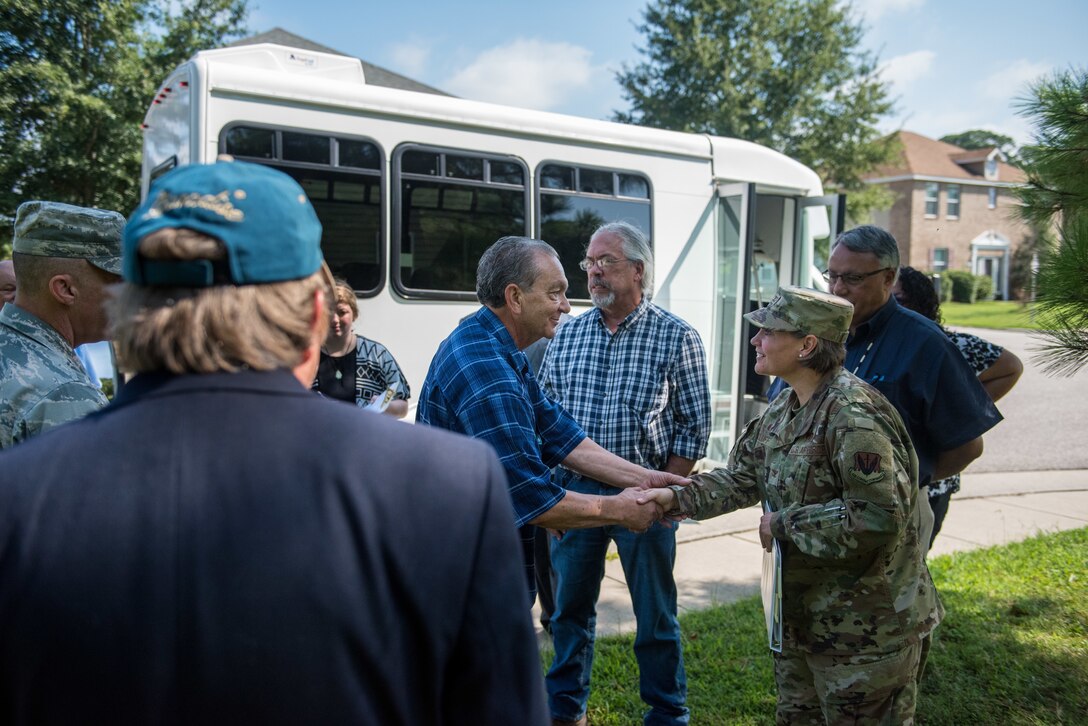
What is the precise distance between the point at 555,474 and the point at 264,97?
3.70 meters

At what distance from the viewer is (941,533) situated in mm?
7039

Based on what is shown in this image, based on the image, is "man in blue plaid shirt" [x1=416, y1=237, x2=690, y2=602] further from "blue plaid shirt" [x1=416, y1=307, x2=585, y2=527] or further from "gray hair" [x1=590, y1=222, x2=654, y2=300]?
"gray hair" [x1=590, y1=222, x2=654, y2=300]

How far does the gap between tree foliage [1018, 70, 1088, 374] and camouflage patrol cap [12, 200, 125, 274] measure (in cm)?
378

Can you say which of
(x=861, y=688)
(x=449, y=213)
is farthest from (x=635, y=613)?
(x=449, y=213)

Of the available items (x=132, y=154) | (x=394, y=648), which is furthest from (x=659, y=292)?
(x=132, y=154)

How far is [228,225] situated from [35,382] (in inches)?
58.6

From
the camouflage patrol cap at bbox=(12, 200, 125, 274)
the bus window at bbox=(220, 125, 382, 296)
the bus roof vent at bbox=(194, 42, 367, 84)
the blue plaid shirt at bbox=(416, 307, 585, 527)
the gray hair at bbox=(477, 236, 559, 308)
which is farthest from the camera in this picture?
the bus roof vent at bbox=(194, 42, 367, 84)

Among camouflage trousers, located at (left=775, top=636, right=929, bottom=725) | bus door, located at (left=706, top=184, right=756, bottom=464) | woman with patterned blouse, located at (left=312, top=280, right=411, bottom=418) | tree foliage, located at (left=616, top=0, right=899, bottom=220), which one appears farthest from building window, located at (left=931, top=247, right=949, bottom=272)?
camouflage trousers, located at (left=775, top=636, right=929, bottom=725)

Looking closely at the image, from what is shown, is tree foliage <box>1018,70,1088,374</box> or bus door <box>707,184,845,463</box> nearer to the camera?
tree foliage <box>1018,70,1088,374</box>

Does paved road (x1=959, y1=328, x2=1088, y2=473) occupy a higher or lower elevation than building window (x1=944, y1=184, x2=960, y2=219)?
lower

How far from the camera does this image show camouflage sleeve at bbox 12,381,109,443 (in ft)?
7.10

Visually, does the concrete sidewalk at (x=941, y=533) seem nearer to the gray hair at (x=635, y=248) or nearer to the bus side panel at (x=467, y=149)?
the bus side panel at (x=467, y=149)

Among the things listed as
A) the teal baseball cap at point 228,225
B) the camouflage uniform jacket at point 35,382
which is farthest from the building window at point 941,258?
the teal baseball cap at point 228,225

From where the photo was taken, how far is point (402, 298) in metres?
6.47
